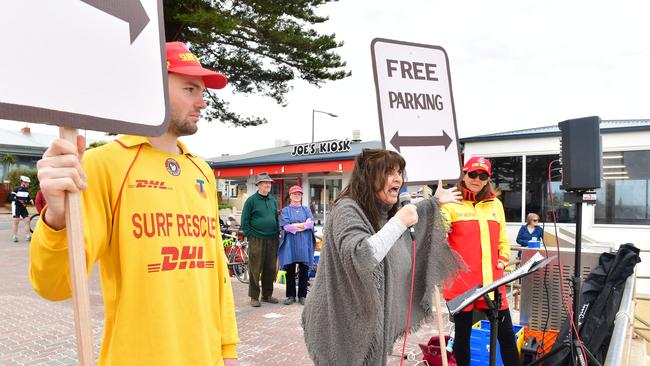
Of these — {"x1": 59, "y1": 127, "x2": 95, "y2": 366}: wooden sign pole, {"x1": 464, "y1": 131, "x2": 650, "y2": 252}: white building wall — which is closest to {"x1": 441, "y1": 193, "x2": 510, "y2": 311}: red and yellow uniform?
{"x1": 59, "y1": 127, "x2": 95, "y2": 366}: wooden sign pole

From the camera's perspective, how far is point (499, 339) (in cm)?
345

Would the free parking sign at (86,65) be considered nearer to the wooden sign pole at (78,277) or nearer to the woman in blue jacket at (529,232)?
the wooden sign pole at (78,277)

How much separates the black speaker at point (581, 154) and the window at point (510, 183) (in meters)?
8.35

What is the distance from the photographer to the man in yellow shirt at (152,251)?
1.46 m

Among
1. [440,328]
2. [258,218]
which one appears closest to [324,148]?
[258,218]

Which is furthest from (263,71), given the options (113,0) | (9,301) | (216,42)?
(113,0)

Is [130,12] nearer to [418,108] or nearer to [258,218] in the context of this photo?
[418,108]

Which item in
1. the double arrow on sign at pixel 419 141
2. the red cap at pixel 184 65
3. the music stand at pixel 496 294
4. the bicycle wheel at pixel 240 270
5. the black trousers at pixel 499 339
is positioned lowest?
the bicycle wheel at pixel 240 270

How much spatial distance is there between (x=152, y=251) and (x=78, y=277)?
0.44m

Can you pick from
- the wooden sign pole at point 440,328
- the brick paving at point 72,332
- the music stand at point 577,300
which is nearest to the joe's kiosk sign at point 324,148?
the brick paving at point 72,332

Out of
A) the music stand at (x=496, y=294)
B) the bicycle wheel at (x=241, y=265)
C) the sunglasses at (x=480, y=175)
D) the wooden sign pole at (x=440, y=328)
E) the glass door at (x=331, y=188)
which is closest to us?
the music stand at (x=496, y=294)

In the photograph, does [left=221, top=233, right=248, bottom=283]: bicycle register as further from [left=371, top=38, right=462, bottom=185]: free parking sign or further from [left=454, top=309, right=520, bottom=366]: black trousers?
[left=371, top=38, right=462, bottom=185]: free parking sign

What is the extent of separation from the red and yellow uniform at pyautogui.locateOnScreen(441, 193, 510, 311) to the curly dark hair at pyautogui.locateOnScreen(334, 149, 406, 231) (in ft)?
4.21

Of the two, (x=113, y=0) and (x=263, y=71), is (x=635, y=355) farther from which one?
(x=263, y=71)
